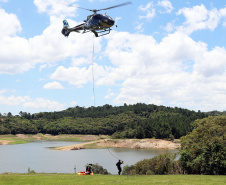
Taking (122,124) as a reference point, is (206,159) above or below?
below

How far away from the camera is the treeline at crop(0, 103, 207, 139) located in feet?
350

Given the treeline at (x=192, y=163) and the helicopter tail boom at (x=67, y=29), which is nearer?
the treeline at (x=192, y=163)

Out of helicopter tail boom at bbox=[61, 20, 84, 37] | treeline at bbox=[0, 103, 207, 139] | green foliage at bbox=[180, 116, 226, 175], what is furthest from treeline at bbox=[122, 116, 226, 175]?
treeline at bbox=[0, 103, 207, 139]

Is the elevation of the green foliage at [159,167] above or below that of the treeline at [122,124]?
below

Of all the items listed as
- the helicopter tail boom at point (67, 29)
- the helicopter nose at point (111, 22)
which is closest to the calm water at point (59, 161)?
the helicopter tail boom at point (67, 29)

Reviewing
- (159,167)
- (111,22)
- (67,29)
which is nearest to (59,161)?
(159,167)

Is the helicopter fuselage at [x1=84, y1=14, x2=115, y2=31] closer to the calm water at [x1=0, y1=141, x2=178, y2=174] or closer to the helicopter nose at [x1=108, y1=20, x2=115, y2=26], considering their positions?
the helicopter nose at [x1=108, y1=20, x2=115, y2=26]

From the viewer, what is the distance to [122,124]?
129500 mm

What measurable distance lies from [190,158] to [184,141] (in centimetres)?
947

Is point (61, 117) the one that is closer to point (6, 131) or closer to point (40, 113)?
point (40, 113)

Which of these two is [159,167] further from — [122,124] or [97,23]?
[122,124]

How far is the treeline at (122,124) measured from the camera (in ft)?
350

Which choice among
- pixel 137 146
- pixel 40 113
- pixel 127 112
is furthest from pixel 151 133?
pixel 40 113

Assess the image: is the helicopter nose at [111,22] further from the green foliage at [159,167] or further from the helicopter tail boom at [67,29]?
the green foliage at [159,167]
